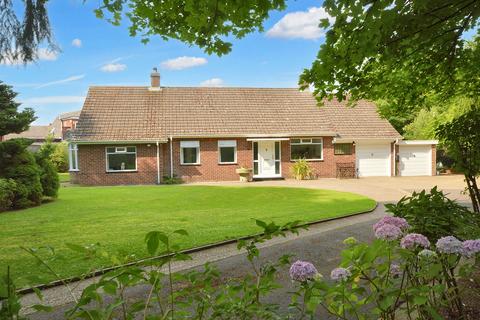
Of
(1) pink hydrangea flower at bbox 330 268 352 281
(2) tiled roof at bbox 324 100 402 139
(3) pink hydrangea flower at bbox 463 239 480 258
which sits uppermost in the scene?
(2) tiled roof at bbox 324 100 402 139

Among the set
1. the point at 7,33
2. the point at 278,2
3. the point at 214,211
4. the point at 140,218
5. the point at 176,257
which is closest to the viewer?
the point at 176,257

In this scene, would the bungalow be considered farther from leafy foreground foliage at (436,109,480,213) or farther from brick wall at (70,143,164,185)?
leafy foreground foliage at (436,109,480,213)

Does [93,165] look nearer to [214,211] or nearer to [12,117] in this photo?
[12,117]

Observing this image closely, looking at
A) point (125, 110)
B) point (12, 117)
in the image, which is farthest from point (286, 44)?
point (12, 117)

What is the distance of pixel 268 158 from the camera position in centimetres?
2422

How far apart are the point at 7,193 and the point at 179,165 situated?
11459mm

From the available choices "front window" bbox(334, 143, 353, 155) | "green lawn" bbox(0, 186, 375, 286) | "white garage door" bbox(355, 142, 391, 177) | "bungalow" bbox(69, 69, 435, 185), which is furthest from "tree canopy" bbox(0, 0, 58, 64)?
"white garage door" bbox(355, 142, 391, 177)

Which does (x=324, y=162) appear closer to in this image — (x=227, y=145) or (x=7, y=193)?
(x=227, y=145)

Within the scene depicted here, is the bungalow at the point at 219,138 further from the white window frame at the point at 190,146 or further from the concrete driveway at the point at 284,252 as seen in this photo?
the concrete driveway at the point at 284,252

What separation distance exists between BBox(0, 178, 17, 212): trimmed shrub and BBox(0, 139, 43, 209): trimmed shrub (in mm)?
219

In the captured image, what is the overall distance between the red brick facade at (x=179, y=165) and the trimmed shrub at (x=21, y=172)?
8.40 m

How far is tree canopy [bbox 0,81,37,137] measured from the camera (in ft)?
73.4

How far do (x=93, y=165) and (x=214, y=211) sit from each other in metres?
13.6

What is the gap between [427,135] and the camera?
2923 cm
